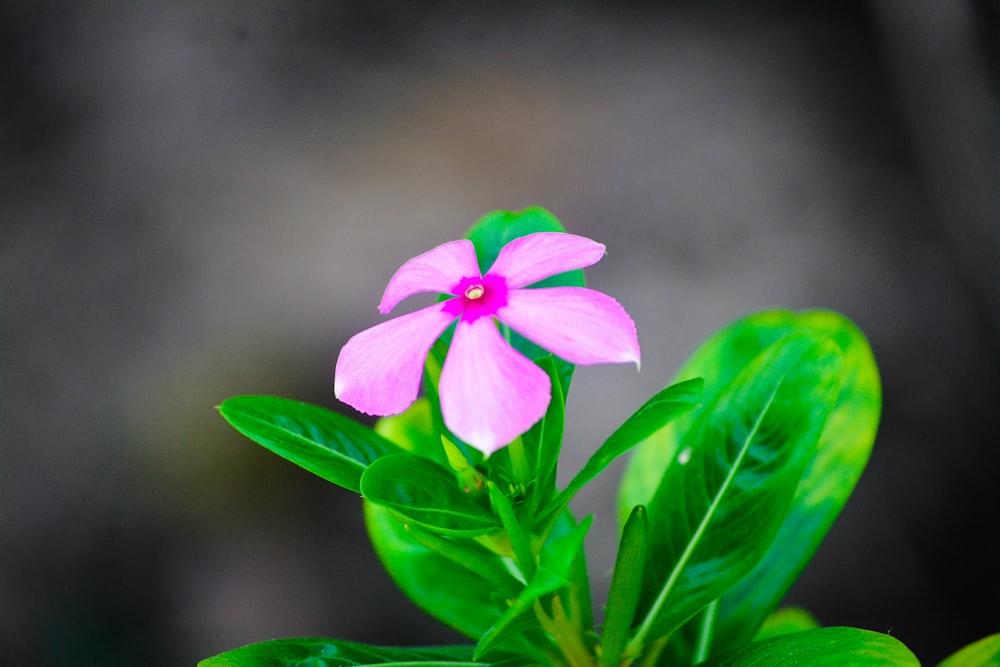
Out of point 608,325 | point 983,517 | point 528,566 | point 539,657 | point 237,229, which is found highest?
point 237,229

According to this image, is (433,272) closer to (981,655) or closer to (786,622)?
(981,655)

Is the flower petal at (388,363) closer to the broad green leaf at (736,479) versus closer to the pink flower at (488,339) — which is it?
the pink flower at (488,339)

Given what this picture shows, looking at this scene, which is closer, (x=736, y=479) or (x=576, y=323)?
(x=576, y=323)

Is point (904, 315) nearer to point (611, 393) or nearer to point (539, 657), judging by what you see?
point (611, 393)

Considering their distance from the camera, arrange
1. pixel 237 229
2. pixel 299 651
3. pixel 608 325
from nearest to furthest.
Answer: pixel 608 325 < pixel 299 651 < pixel 237 229

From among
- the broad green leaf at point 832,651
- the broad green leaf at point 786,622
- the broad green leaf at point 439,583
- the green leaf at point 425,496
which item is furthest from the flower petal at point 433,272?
the broad green leaf at point 786,622

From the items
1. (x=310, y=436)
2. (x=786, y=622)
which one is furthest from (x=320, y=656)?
(x=786, y=622)

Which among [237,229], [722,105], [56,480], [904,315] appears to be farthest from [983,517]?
[56,480]
